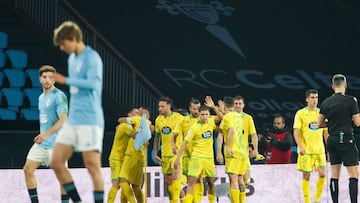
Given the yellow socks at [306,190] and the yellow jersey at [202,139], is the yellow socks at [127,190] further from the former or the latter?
the yellow socks at [306,190]

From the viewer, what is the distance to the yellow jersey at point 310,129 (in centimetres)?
1577

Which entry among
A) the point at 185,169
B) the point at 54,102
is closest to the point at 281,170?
the point at 185,169

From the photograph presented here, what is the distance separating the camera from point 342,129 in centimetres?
1316

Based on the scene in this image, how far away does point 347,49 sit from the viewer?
84.3ft

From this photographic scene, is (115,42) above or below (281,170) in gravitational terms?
above

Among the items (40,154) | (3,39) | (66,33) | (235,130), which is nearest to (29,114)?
(3,39)

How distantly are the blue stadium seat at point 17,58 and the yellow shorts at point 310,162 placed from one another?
362 inches

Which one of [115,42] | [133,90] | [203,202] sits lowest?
[203,202]

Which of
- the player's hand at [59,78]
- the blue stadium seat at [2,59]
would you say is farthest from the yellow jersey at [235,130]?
the blue stadium seat at [2,59]

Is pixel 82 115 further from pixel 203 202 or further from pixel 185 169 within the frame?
pixel 203 202

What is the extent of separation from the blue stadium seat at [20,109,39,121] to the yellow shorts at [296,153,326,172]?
8446mm

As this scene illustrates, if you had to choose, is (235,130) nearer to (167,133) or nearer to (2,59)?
(167,133)

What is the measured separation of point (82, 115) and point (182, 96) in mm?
15554

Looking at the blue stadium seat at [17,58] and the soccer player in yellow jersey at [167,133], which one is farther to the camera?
the blue stadium seat at [17,58]
